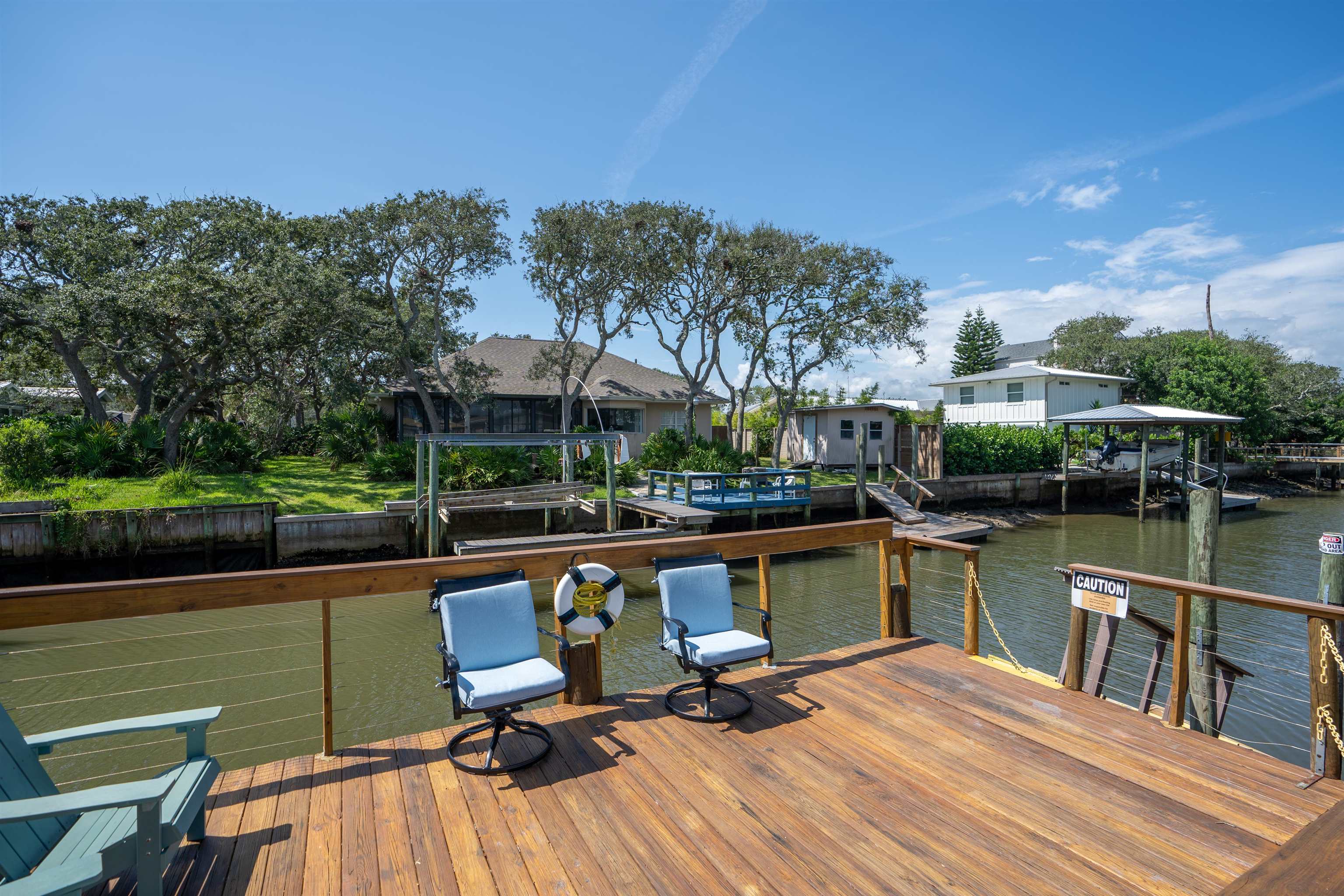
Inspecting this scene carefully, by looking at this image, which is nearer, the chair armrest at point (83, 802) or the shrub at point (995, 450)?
the chair armrest at point (83, 802)

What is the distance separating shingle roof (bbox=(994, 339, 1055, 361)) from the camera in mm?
53406

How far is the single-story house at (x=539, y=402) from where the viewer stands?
2280cm

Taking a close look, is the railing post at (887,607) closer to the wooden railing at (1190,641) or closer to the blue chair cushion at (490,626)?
the wooden railing at (1190,641)

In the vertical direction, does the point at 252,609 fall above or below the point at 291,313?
below

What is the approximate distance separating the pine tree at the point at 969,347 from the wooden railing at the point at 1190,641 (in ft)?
164

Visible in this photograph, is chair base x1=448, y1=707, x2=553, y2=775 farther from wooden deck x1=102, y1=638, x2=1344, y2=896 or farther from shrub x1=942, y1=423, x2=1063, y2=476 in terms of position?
shrub x1=942, y1=423, x2=1063, y2=476

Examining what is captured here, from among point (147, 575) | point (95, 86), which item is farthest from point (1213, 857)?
point (147, 575)

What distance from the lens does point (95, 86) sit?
9141 millimetres

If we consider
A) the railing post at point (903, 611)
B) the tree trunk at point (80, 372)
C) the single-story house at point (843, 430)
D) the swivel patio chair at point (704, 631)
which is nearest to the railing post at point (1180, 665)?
the railing post at point (903, 611)

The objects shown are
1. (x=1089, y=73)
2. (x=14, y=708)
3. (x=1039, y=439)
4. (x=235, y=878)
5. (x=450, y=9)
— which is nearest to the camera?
(x=235, y=878)

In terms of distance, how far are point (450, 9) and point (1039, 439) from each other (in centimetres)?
2385

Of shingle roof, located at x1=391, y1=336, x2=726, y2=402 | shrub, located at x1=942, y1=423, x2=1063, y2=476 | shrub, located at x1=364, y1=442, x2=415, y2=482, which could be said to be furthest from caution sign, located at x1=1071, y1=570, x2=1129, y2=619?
shingle roof, located at x1=391, y1=336, x2=726, y2=402

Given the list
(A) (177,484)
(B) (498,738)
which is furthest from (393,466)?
(B) (498,738)

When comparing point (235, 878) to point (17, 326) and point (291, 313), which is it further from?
point (17, 326)
